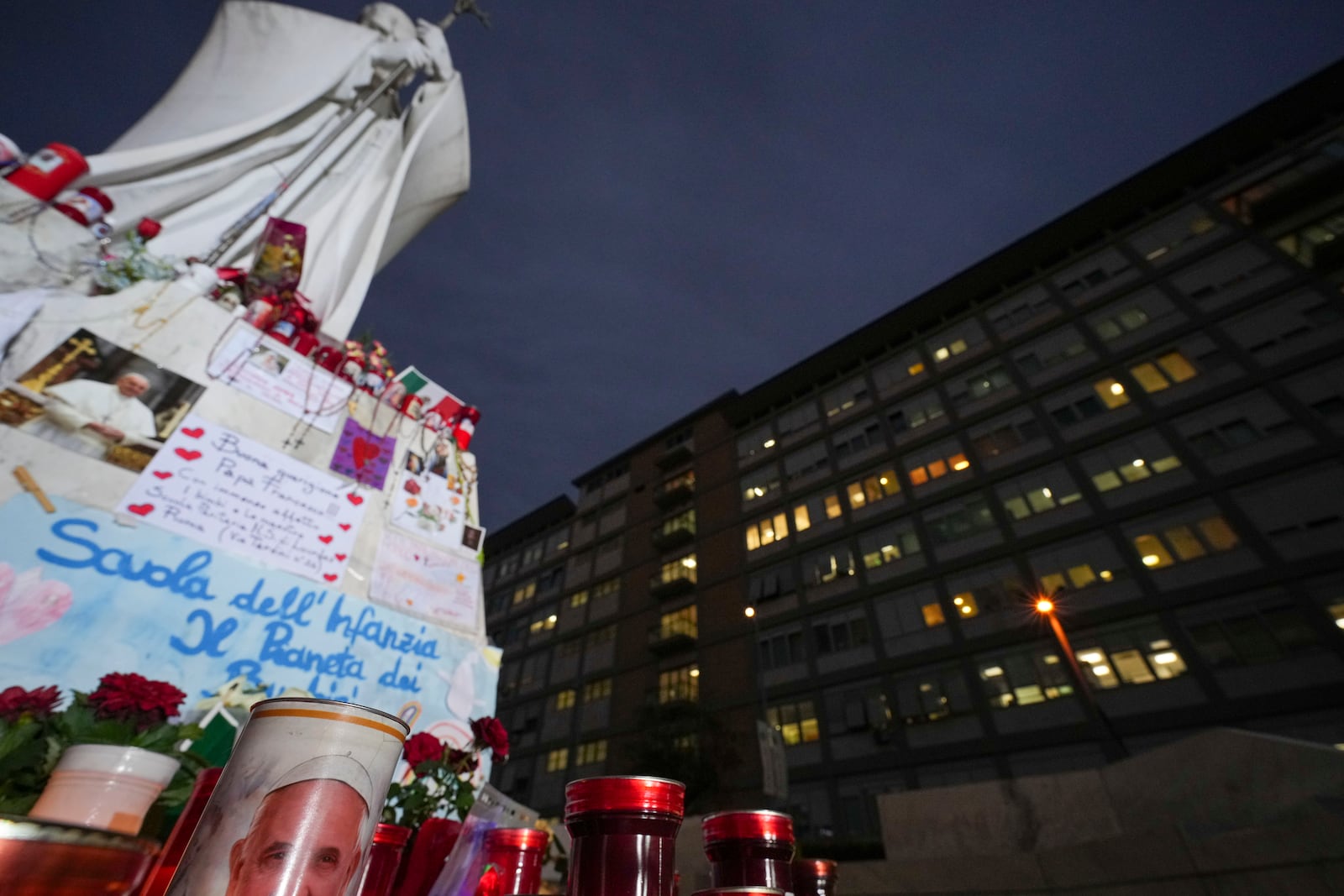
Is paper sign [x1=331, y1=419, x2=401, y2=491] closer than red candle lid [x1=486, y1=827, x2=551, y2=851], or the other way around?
red candle lid [x1=486, y1=827, x2=551, y2=851]

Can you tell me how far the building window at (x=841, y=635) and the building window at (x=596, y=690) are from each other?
1132cm

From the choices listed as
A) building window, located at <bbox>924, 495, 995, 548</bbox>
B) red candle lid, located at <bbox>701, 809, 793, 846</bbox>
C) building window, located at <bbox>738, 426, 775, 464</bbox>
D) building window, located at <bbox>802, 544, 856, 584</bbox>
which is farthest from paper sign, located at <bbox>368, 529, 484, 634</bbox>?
building window, located at <bbox>738, 426, 775, 464</bbox>

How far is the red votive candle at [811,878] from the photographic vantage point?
1971 mm

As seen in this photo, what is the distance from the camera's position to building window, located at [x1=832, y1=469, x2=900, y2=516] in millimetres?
24266

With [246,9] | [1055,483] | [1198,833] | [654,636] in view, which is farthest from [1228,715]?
[246,9]

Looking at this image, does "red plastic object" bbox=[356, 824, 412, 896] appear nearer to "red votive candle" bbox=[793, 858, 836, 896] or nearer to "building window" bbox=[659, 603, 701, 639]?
"red votive candle" bbox=[793, 858, 836, 896]

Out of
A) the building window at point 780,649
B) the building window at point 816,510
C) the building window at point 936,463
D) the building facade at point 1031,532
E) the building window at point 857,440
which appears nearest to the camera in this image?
the building facade at point 1031,532

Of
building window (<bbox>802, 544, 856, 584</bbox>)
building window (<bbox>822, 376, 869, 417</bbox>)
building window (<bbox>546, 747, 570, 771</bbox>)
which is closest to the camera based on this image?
building window (<bbox>802, 544, 856, 584</bbox>)

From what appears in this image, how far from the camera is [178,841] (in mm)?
1610

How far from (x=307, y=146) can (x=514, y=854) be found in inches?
341

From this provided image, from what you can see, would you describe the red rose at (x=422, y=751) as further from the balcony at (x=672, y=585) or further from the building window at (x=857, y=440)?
the balcony at (x=672, y=585)

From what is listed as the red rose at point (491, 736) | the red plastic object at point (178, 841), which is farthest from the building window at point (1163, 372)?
the red plastic object at point (178, 841)

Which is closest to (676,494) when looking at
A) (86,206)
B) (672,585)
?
(672,585)

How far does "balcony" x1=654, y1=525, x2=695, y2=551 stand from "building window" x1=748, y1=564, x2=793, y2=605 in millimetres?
4876
